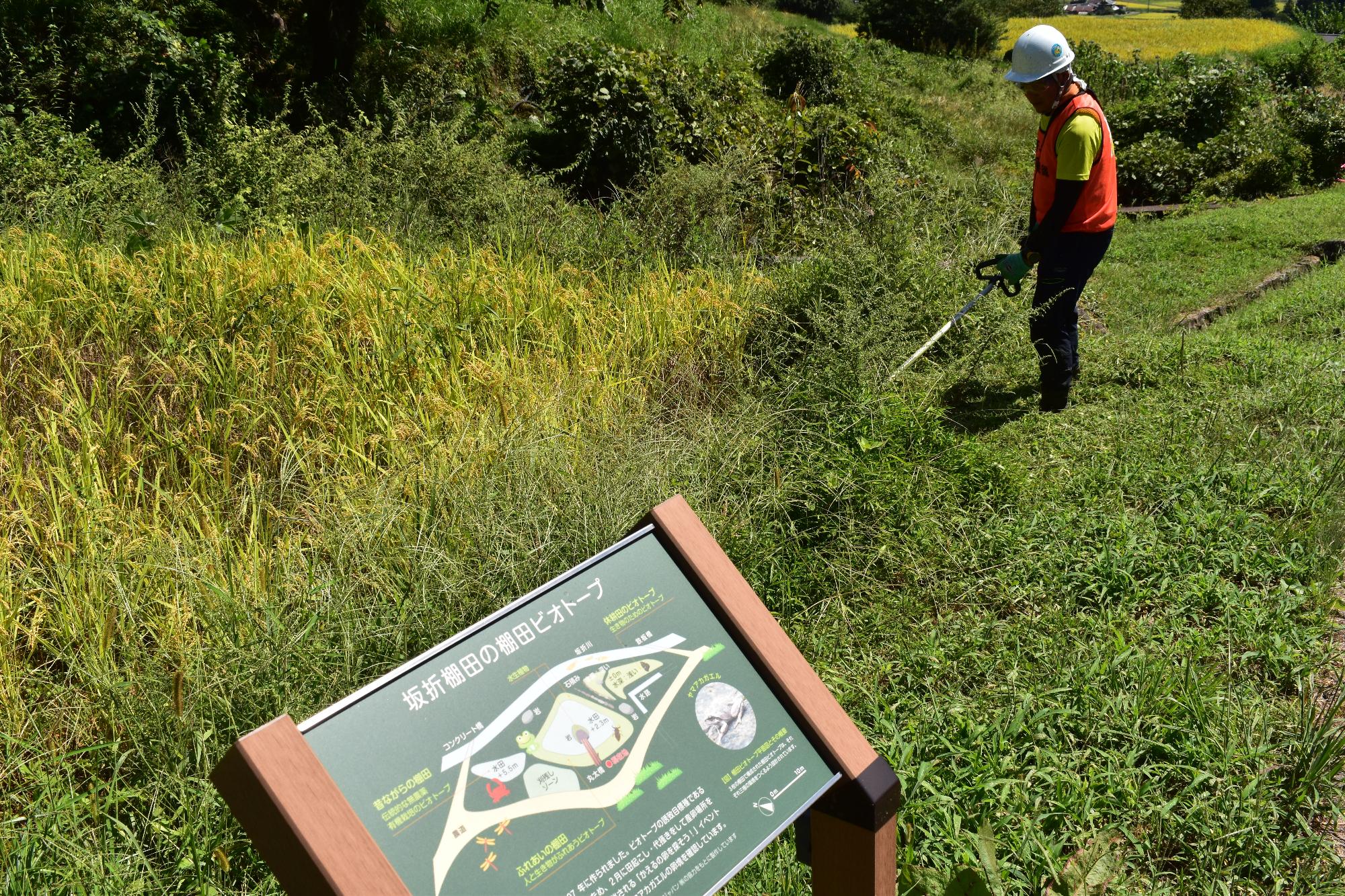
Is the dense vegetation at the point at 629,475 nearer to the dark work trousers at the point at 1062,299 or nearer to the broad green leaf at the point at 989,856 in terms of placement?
the broad green leaf at the point at 989,856

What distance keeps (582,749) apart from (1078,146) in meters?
4.19

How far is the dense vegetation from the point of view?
2.67 m

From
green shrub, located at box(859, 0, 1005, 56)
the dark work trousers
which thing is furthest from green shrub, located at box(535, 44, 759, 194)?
green shrub, located at box(859, 0, 1005, 56)

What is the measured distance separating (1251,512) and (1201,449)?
0.57m

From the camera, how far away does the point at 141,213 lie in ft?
18.2

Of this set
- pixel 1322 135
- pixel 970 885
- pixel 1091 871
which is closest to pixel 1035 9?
pixel 1322 135

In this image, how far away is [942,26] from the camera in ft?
77.7

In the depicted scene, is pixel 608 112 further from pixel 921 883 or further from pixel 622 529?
pixel 921 883

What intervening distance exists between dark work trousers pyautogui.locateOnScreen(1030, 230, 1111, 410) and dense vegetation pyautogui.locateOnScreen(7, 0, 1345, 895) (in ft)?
0.85

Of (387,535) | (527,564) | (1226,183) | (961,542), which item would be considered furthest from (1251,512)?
(1226,183)

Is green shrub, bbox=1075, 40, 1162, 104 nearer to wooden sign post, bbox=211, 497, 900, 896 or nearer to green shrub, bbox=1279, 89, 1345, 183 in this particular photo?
green shrub, bbox=1279, 89, 1345, 183

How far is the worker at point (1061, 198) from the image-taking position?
474cm

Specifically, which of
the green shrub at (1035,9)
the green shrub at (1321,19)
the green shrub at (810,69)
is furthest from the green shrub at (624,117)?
the green shrub at (1035,9)

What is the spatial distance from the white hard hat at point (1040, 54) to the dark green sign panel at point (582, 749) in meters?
3.83
